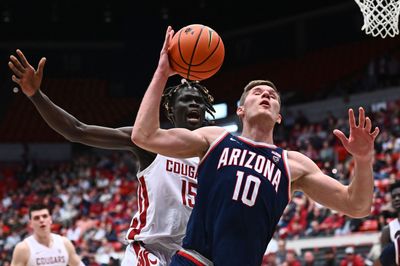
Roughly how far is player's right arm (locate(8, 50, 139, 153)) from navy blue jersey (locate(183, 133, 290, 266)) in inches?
38.9

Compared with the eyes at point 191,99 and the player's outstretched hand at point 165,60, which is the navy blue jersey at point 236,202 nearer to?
the player's outstretched hand at point 165,60

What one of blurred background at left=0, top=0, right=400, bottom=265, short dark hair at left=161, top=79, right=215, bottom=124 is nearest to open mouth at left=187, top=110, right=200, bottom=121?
short dark hair at left=161, top=79, right=215, bottom=124

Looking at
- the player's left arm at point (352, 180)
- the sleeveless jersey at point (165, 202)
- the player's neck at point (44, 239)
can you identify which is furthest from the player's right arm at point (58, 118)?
the player's neck at point (44, 239)

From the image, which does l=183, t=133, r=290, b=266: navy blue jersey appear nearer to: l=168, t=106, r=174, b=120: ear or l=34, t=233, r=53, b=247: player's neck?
l=168, t=106, r=174, b=120: ear

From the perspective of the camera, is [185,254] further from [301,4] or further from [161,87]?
[301,4]

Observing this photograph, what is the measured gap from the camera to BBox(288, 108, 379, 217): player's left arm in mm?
3760

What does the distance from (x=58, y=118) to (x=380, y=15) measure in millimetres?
2705

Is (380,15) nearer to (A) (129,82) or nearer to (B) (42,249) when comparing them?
(B) (42,249)

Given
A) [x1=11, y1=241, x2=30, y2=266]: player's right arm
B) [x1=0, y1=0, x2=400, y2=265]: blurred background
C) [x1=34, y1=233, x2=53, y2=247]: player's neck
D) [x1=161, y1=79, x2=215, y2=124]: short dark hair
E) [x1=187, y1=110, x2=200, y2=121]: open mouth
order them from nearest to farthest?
[x1=187, y1=110, x2=200, y2=121]: open mouth → [x1=161, y1=79, x2=215, y2=124]: short dark hair → [x1=11, y1=241, x2=30, y2=266]: player's right arm → [x1=34, y1=233, x2=53, y2=247]: player's neck → [x1=0, y1=0, x2=400, y2=265]: blurred background

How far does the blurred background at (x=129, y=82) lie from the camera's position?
55.6 ft

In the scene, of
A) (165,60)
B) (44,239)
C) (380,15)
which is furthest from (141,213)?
(44,239)

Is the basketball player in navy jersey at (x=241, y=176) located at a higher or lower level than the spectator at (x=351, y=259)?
higher

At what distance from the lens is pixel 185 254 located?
3.77m

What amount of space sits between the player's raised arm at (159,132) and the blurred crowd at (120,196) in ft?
12.2
